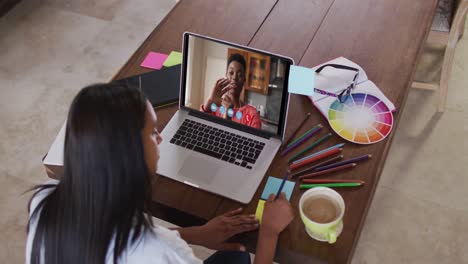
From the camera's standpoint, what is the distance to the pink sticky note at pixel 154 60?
1.57m

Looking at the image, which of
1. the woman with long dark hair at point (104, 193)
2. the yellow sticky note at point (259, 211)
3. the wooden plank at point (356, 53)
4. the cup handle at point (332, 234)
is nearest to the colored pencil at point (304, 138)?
the wooden plank at point (356, 53)

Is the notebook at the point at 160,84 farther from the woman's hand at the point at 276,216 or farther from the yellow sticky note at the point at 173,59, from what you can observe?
the woman's hand at the point at 276,216

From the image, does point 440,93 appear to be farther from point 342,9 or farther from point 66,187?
point 66,187

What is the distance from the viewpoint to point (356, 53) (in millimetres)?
1578

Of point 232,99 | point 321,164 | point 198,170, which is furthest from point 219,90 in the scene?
point 321,164

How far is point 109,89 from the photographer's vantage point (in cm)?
90

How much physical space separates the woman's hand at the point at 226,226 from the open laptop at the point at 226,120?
0.17ft

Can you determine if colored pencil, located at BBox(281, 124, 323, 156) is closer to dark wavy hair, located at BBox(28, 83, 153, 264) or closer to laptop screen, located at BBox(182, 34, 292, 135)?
laptop screen, located at BBox(182, 34, 292, 135)

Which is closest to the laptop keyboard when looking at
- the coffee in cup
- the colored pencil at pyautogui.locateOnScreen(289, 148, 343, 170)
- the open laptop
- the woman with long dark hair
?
the open laptop

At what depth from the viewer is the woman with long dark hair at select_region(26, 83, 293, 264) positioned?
87cm

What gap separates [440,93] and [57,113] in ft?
5.84

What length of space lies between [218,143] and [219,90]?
0.46 feet

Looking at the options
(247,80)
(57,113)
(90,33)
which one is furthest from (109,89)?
(90,33)

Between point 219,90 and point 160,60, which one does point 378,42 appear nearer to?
point 219,90
